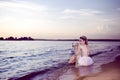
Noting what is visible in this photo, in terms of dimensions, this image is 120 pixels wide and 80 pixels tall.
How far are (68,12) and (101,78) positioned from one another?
16.4 feet

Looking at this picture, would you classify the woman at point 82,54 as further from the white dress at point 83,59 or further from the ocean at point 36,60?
the ocean at point 36,60

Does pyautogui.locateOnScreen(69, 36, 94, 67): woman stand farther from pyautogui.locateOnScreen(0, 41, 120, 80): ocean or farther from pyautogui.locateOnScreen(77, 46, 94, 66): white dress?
pyautogui.locateOnScreen(0, 41, 120, 80): ocean

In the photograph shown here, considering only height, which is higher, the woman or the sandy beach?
the woman

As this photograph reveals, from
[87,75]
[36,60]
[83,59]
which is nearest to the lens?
[87,75]

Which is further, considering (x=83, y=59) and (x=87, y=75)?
(x=83, y=59)

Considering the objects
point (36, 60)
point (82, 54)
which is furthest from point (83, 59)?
point (36, 60)

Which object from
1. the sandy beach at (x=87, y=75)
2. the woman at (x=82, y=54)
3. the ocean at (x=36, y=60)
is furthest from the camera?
the ocean at (x=36, y=60)

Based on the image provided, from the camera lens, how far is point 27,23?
8.22m

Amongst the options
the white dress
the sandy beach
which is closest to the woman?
Answer: the white dress

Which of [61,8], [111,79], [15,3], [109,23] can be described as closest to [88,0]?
[61,8]

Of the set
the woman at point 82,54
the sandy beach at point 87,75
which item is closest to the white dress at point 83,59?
the woman at point 82,54

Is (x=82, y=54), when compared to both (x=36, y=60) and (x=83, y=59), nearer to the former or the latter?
(x=83, y=59)

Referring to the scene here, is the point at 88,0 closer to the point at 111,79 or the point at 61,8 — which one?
the point at 61,8

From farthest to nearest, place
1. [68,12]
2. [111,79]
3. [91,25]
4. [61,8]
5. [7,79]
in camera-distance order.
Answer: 1. [91,25]
2. [68,12]
3. [61,8]
4. [7,79]
5. [111,79]
